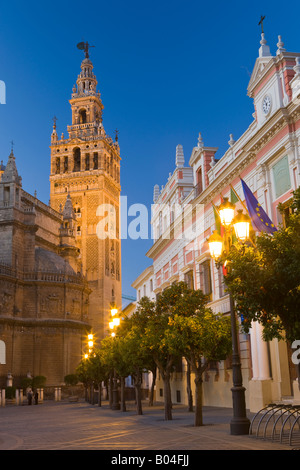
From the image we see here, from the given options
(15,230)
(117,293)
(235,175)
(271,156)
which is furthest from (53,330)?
(271,156)

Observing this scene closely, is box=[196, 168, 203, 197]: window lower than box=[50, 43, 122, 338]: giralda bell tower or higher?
Answer: lower

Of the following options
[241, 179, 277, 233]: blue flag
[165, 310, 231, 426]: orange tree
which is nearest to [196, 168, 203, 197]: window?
[241, 179, 277, 233]: blue flag

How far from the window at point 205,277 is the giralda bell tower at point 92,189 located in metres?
49.2

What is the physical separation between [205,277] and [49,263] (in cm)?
3387

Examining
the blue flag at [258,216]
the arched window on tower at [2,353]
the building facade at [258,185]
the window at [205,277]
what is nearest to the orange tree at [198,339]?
the building facade at [258,185]

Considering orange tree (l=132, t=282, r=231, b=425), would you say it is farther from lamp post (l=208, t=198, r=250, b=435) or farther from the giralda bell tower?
the giralda bell tower

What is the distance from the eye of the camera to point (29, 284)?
183ft

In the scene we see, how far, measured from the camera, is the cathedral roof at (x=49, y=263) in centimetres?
5833

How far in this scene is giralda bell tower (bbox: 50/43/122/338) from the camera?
3135 inches

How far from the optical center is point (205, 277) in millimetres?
29250

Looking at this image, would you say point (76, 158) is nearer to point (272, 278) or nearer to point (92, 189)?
point (92, 189)

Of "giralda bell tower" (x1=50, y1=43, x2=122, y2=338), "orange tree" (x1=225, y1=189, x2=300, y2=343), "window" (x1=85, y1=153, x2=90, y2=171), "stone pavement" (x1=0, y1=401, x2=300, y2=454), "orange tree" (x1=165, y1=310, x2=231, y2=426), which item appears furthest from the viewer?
"window" (x1=85, y1=153, x2=90, y2=171)

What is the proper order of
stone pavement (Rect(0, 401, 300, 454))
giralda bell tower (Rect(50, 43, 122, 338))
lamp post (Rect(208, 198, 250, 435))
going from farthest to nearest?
giralda bell tower (Rect(50, 43, 122, 338)), lamp post (Rect(208, 198, 250, 435)), stone pavement (Rect(0, 401, 300, 454))

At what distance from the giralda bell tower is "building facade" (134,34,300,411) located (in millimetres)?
47771
